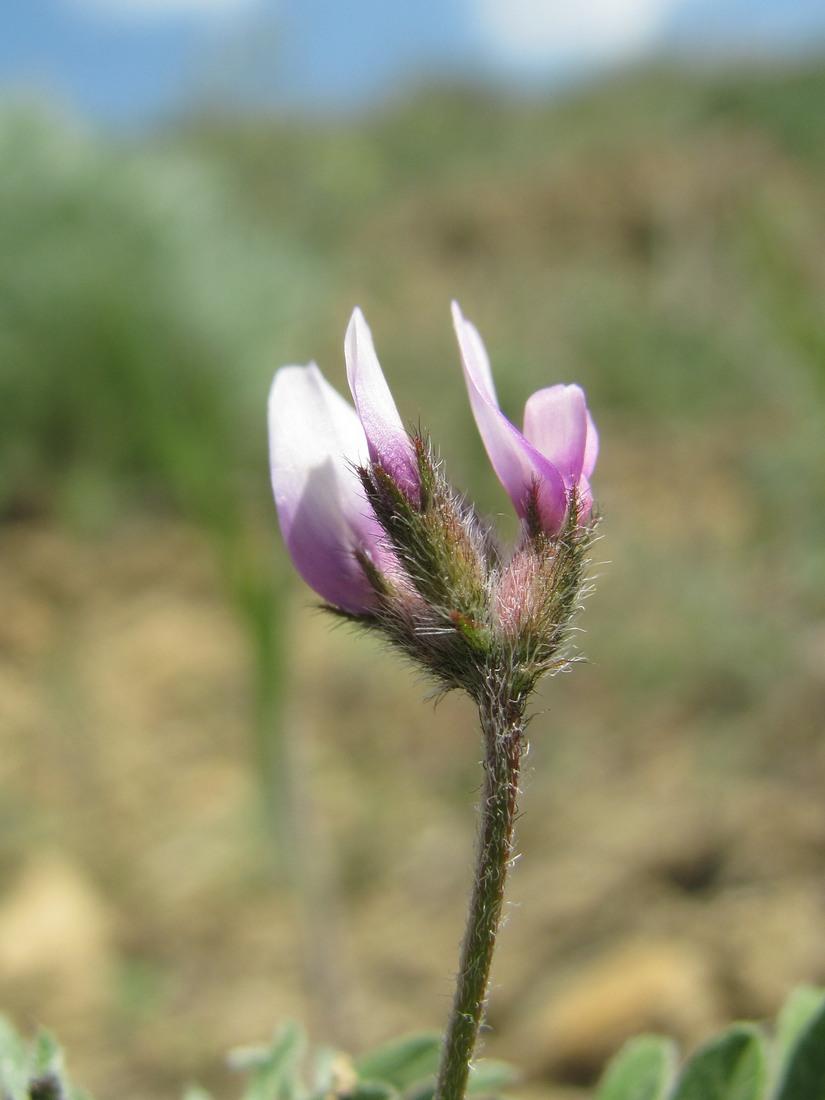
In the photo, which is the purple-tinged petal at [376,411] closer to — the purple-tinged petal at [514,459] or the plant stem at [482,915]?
the purple-tinged petal at [514,459]

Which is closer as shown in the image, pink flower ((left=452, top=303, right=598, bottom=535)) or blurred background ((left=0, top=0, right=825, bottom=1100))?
pink flower ((left=452, top=303, right=598, bottom=535))

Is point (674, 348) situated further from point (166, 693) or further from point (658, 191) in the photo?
point (658, 191)

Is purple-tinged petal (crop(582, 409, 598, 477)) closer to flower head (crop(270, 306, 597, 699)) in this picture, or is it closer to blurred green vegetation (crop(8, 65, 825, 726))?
flower head (crop(270, 306, 597, 699))

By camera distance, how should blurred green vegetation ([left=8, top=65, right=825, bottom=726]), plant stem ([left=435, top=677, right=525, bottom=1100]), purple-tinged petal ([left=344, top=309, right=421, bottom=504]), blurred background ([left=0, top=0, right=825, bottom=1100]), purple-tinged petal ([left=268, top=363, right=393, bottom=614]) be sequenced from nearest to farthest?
plant stem ([left=435, top=677, right=525, bottom=1100]) < purple-tinged petal ([left=344, top=309, right=421, bottom=504]) < purple-tinged petal ([left=268, top=363, right=393, bottom=614]) < blurred background ([left=0, top=0, right=825, bottom=1100]) < blurred green vegetation ([left=8, top=65, right=825, bottom=726])

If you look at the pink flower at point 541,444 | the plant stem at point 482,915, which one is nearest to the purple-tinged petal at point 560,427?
the pink flower at point 541,444

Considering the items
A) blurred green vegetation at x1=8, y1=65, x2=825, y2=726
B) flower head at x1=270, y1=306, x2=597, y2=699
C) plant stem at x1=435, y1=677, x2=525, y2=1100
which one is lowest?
plant stem at x1=435, y1=677, x2=525, y2=1100

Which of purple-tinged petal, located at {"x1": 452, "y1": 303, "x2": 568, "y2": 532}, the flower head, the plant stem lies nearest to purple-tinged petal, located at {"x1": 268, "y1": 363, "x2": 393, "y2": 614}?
the flower head
